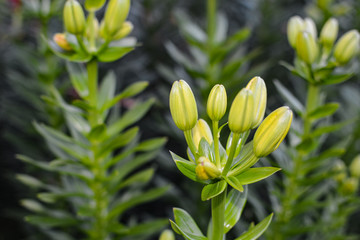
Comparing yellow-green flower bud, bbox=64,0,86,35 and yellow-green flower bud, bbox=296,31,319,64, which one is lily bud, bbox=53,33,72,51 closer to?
yellow-green flower bud, bbox=64,0,86,35

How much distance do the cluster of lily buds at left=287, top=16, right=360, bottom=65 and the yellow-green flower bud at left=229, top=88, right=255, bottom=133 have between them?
24cm

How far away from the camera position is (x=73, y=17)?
1.51 ft

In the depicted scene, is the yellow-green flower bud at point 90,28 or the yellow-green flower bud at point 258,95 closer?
the yellow-green flower bud at point 258,95

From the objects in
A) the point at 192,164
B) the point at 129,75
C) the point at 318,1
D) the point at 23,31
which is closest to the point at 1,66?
the point at 23,31

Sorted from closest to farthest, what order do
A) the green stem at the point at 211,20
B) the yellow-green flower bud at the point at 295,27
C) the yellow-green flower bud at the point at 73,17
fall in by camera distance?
1. the yellow-green flower bud at the point at 73,17
2. the yellow-green flower bud at the point at 295,27
3. the green stem at the point at 211,20

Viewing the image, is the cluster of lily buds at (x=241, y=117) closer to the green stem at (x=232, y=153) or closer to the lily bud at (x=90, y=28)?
the green stem at (x=232, y=153)

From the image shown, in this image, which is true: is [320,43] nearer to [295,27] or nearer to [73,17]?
[295,27]

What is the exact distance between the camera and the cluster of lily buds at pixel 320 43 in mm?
512

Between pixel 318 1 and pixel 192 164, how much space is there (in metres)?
0.53

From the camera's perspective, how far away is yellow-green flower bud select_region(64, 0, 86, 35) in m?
0.45

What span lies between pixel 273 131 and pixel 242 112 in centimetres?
3

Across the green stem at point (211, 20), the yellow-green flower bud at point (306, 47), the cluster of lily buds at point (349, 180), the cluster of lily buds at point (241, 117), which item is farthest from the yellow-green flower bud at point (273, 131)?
the green stem at point (211, 20)

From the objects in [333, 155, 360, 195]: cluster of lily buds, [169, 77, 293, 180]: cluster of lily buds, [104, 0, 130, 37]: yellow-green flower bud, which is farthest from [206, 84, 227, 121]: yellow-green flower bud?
[333, 155, 360, 195]: cluster of lily buds

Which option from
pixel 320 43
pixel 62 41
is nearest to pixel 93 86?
pixel 62 41
